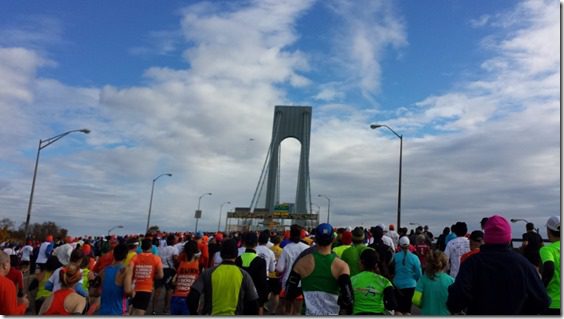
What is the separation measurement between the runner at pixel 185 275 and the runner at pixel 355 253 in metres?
2.55

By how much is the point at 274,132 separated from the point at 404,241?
7781cm

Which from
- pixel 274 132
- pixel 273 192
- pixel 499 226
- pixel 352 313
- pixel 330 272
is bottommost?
pixel 352 313

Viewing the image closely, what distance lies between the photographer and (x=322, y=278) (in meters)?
5.21

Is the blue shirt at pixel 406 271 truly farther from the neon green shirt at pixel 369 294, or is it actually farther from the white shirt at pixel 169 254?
the white shirt at pixel 169 254

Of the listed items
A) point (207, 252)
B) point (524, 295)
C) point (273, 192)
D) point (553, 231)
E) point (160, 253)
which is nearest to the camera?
point (524, 295)

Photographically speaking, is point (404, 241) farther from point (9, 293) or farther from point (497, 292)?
point (9, 293)

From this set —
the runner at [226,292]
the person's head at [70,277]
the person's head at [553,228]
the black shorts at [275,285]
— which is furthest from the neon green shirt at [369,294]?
the black shorts at [275,285]

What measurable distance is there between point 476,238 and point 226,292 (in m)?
4.28

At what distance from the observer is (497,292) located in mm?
3928

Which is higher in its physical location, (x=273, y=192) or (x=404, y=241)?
(x=273, y=192)

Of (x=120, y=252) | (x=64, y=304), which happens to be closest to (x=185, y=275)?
(x=120, y=252)

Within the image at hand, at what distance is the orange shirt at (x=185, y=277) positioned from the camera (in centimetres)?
804

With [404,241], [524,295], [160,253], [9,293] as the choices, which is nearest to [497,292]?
[524,295]

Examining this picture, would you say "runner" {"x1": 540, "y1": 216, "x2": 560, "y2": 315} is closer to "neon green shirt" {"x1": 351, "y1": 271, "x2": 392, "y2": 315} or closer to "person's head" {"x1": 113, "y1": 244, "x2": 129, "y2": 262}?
"neon green shirt" {"x1": 351, "y1": 271, "x2": 392, "y2": 315}
